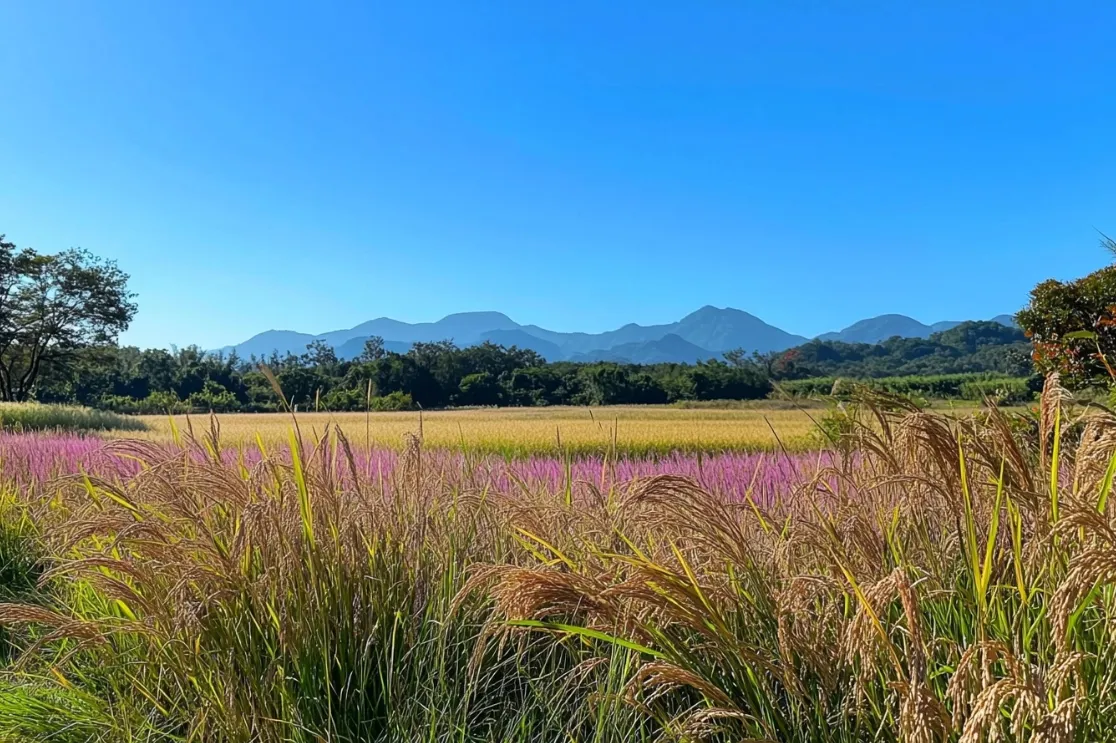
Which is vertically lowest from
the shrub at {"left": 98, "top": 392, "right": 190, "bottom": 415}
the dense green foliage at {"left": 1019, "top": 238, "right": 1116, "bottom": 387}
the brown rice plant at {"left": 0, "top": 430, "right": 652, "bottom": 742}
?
the brown rice plant at {"left": 0, "top": 430, "right": 652, "bottom": 742}

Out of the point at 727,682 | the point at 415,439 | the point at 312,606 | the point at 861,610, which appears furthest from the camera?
the point at 415,439

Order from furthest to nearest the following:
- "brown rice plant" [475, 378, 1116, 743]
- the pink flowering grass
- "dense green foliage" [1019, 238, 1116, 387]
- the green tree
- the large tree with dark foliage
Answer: the green tree < the large tree with dark foliage < "dense green foliage" [1019, 238, 1116, 387] < the pink flowering grass < "brown rice plant" [475, 378, 1116, 743]

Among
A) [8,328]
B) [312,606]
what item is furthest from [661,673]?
[8,328]

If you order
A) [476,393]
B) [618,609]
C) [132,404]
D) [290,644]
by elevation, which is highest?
[476,393]

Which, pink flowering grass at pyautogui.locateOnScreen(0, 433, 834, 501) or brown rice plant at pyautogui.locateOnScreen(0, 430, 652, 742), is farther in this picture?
pink flowering grass at pyautogui.locateOnScreen(0, 433, 834, 501)

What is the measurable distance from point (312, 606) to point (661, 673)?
44.2 inches

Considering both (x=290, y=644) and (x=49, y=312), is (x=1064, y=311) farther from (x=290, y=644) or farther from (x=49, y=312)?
(x=49, y=312)

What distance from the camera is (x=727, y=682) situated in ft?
5.13

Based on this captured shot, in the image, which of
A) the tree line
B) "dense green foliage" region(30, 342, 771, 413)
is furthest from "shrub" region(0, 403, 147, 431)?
"dense green foliage" region(30, 342, 771, 413)

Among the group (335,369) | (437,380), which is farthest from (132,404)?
(437,380)

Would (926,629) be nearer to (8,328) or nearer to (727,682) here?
(727,682)

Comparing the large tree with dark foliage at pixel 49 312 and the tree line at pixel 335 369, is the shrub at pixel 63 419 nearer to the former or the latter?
the tree line at pixel 335 369

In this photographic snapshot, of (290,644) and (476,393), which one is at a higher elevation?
(476,393)

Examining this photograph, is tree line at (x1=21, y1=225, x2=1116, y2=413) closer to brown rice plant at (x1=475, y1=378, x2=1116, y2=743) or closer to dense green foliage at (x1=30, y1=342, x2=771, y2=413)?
dense green foliage at (x1=30, y1=342, x2=771, y2=413)
